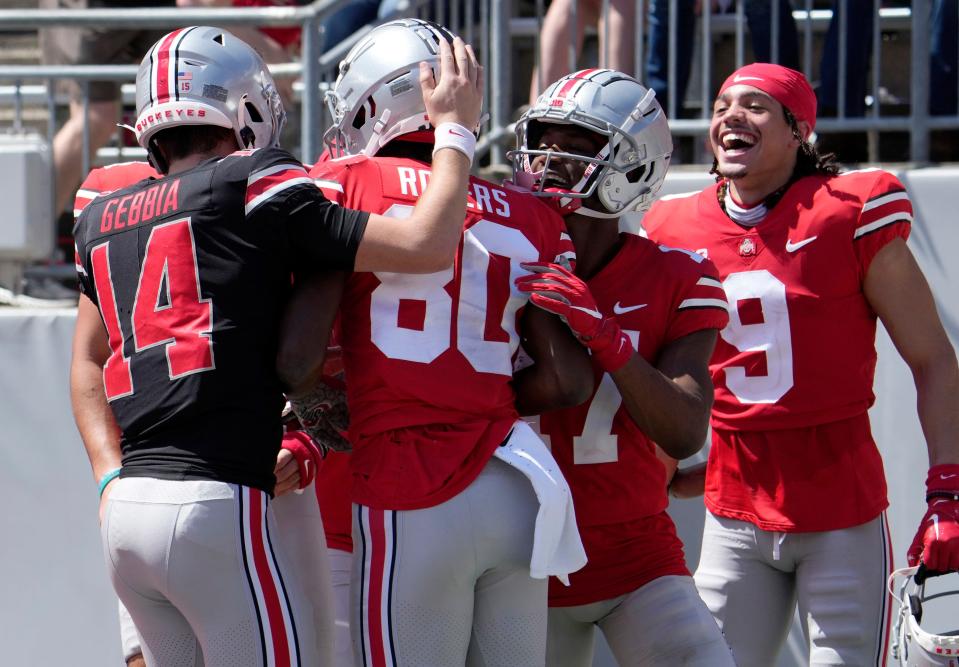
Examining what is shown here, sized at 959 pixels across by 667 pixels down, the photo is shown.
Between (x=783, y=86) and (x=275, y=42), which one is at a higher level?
(x=275, y=42)

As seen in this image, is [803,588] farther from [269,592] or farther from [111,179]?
[111,179]

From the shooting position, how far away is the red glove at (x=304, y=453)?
11.0ft

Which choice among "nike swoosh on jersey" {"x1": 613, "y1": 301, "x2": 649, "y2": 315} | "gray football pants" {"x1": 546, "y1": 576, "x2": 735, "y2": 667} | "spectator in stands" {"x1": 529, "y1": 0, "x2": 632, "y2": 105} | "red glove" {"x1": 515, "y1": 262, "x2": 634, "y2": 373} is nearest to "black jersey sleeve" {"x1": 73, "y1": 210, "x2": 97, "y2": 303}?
"red glove" {"x1": 515, "y1": 262, "x2": 634, "y2": 373}

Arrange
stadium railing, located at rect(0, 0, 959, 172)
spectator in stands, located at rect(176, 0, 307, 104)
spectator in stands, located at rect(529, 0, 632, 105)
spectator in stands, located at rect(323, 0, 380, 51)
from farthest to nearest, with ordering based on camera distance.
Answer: spectator in stands, located at rect(323, 0, 380, 51), spectator in stands, located at rect(176, 0, 307, 104), spectator in stands, located at rect(529, 0, 632, 105), stadium railing, located at rect(0, 0, 959, 172)

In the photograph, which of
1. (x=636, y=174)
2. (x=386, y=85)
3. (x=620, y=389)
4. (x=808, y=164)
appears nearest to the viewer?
(x=386, y=85)

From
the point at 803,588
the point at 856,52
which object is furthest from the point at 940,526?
the point at 856,52

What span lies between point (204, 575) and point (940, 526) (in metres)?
1.86

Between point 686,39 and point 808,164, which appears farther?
point 686,39

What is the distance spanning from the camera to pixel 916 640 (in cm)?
333

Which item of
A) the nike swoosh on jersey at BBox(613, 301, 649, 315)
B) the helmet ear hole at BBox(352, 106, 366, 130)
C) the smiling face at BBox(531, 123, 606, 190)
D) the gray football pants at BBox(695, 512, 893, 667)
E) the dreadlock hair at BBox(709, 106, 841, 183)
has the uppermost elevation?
the helmet ear hole at BBox(352, 106, 366, 130)

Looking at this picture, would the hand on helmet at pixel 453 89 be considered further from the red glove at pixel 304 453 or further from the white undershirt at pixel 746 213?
the white undershirt at pixel 746 213

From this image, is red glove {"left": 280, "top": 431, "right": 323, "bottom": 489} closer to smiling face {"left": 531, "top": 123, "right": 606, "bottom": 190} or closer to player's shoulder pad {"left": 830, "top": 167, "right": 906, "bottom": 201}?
smiling face {"left": 531, "top": 123, "right": 606, "bottom": 190}

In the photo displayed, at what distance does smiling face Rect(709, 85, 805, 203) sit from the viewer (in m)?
3.80

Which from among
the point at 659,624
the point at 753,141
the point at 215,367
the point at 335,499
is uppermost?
the point at 753,141
